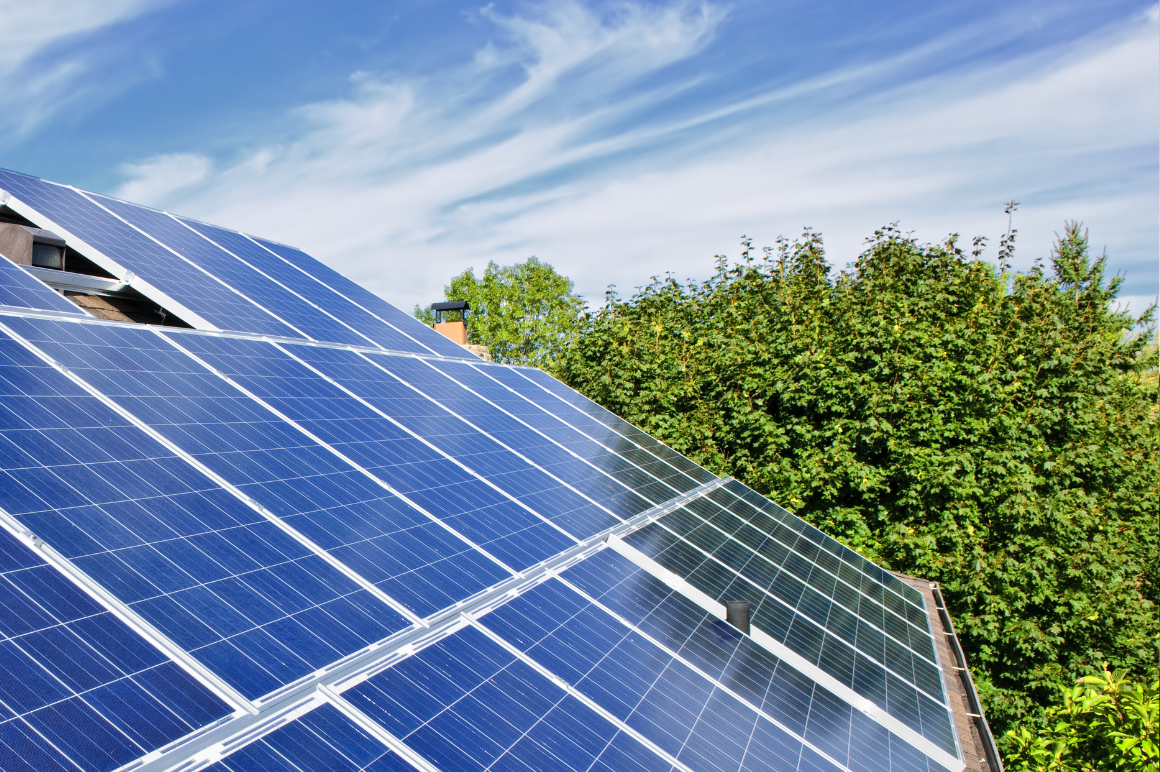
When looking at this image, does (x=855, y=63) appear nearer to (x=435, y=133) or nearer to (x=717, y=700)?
(x=717, y=700)

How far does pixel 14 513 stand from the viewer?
3.79 m

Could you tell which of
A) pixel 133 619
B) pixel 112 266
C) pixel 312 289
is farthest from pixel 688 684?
pixel 312 289

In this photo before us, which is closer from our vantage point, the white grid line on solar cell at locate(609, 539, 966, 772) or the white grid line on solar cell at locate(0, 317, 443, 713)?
the white grid line on solar cell at locate(0, 317, 443, 713)

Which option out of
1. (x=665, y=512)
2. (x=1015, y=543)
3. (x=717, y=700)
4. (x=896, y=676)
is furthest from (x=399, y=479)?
(x=1015, y=543)

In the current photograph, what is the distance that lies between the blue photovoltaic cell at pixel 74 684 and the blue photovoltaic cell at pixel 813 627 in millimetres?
5342

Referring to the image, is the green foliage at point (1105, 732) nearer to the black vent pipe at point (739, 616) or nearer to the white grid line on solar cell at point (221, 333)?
the black vent pipe at point (739, 616)

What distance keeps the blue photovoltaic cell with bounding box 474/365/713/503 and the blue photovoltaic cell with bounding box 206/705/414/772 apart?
330 inches

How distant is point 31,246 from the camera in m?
9.24

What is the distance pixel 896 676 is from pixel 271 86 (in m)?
21.2

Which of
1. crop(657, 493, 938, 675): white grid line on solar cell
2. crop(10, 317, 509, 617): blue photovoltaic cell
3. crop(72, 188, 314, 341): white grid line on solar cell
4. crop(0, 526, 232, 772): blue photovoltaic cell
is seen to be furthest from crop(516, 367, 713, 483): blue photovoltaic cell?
crop(0, 526, 232, 772): blue photovoltaic cell

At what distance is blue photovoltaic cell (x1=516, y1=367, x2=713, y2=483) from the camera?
14.0 meters

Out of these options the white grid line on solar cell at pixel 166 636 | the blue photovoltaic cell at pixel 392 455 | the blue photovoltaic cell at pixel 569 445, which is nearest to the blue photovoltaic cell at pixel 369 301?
the blue photovoltaic cell at pixel 569 445

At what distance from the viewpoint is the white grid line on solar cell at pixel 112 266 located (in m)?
9.05

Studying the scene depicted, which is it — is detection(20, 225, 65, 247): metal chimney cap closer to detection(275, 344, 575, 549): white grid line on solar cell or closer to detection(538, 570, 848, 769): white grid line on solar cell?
detection(275, 344, 575, 549): white grid line on solar cell
